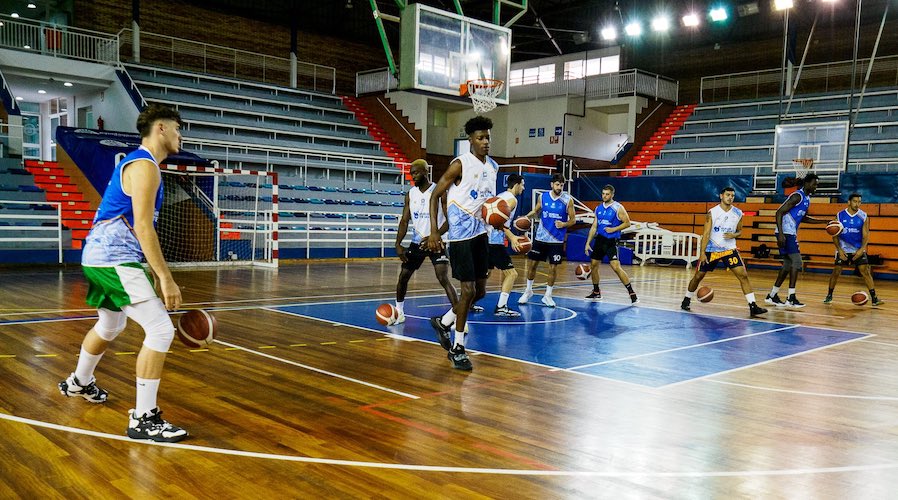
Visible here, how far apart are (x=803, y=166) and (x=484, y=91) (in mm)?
9495

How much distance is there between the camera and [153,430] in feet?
12.4

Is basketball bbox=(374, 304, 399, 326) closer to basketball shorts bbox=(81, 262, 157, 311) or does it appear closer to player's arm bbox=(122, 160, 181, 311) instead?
basketball shorts bbox=(81, 262, 157, 311)

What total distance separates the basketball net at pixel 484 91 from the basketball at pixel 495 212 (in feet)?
30.5

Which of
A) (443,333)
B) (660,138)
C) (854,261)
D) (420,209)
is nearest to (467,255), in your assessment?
(443,333)

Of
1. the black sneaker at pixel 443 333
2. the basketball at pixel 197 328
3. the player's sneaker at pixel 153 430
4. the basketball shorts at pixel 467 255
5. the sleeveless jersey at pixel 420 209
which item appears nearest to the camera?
the player's sneaker at pixel 153 430

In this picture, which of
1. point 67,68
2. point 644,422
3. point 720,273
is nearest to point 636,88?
point 720,273

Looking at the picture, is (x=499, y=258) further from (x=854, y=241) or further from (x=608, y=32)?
(x=608, y=32)

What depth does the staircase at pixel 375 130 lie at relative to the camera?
25812mm

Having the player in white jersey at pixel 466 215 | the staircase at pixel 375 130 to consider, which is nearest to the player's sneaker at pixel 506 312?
the player in white jersey at pixel 466 215

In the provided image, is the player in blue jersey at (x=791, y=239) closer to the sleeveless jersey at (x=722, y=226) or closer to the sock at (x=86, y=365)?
the sleeveless jersey at (x=722, y=226)

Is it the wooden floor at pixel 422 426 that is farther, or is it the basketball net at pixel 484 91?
the basketball net at pixel 484 91

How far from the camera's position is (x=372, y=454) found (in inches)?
144

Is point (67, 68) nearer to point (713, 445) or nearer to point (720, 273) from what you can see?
point (720, 273)

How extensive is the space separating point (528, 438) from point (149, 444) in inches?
80.6
